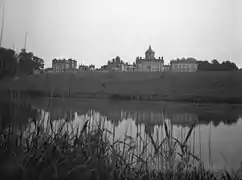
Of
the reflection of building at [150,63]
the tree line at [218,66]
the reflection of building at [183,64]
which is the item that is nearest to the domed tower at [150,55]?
the reflection of building at [150,63]

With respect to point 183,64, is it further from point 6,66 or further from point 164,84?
point 6,66

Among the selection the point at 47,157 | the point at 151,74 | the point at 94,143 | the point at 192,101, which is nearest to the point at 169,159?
the point at 94,143

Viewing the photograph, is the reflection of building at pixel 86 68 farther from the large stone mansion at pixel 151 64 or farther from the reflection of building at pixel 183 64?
the reflection of building at pixel 183 64

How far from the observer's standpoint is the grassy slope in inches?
792

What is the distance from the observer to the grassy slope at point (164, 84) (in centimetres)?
2011

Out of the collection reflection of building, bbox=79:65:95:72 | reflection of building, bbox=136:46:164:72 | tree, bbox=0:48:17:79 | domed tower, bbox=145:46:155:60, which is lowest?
tree, bbox=0:48:17:79

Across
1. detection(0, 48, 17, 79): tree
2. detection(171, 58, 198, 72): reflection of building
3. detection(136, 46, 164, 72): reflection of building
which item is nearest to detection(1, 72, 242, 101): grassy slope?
detection(0, 48, 17, 79): tree

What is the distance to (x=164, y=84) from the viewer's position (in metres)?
27.1

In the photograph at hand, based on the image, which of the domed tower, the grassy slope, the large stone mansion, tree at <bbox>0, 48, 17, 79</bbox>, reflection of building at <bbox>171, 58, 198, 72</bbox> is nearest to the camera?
tree at <bbox>0, 48, 17, 79</bbox>

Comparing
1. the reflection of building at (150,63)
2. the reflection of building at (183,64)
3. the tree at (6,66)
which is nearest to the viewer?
the tree at (6,66)

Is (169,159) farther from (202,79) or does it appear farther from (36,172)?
(202,79)

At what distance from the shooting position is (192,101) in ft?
63.5

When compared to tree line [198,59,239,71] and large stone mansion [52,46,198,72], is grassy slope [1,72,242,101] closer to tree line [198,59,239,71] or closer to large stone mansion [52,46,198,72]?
tree line [198,59,239,71]

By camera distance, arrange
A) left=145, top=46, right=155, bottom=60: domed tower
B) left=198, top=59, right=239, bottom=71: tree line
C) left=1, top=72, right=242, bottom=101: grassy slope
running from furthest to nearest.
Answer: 1. left=145, top=46, right=155, bottom=60: domed tower
2. left=198, top=59, right=239, bottom=71: tree line
3. left=1, top=72, right=242, bottom=101: grassy slope
